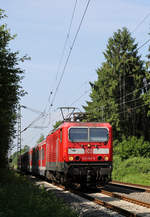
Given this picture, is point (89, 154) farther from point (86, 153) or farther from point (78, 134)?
point (78, 134)

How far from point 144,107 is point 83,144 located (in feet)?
112

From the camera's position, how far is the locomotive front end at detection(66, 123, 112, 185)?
678 inches

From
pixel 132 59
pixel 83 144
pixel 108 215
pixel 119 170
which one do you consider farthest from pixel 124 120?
pixel 108 215

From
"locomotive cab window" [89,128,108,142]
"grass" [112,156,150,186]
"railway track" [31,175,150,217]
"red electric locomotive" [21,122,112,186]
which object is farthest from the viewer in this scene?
"grass" [112,156,150,186]

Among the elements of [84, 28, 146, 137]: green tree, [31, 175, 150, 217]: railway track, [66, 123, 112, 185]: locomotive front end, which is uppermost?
[84, 28, 146, 137]: green tree

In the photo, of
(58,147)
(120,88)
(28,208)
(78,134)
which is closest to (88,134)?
(78,134)

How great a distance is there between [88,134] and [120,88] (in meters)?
33.5

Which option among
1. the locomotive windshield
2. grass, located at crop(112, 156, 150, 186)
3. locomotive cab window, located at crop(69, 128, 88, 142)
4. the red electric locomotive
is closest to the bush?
grass, located at crop(112, 156, 150, 186)

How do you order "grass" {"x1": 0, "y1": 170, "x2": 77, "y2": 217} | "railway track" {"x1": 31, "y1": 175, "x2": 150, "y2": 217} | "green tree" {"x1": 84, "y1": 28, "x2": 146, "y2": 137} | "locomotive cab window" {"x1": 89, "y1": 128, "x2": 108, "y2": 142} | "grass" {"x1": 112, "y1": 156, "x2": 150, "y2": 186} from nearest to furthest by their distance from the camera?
"grass" {"x1": 0, "y1": 170, "x2": 77, "y2": 217} < "railway track" {"x1": 31, "y1": 175, "x2": 150, "y2": 217} < "locomotive cab window" {"x1": 89, "y1": 128, "x2": 108, "y2": 142} < "grass" {"x1": 112, "y1": 156, "x2": 150, "y2": 186} < "green tree" {"x1": 84, "y1": 28, "x2": 146, "y2": 137}

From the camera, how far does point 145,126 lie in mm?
52344

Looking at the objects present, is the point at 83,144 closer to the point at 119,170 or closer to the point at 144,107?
the point at 119,170

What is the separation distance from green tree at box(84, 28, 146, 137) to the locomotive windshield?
2980 cm

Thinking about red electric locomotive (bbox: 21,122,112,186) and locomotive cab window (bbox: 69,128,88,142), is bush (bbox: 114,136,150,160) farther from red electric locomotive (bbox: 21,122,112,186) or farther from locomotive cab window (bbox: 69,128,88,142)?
locomotive cab window (bbox: 69,128,88,142)

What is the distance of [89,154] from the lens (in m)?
17.4
